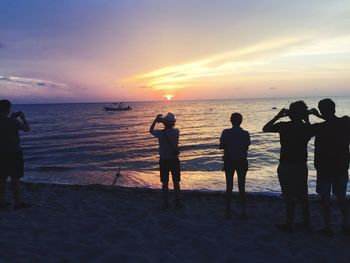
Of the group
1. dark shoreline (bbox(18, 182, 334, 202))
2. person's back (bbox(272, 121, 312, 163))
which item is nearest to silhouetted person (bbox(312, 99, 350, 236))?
person's back (bbox(272, 121, 312, 163))

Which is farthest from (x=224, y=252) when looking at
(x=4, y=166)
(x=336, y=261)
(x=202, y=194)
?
(x=4, y=166)

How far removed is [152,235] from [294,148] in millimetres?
2825

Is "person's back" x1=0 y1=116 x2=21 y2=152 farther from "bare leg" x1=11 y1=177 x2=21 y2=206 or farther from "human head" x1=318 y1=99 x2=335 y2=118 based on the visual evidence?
"human head" x1=318 y1=99 x2=335 y2=118

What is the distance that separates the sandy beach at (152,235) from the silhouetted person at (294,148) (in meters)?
0.85

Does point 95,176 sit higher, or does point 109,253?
point 109,253

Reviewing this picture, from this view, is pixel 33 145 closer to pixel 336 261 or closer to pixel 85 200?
pixel 85 200

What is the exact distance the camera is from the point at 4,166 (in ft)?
22.7

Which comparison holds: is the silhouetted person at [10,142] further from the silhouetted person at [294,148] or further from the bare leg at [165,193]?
the silhouetted person at [294,148]

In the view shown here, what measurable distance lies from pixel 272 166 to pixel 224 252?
12.5 m

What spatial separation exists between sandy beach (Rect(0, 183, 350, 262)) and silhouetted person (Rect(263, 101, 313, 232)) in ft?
2.78

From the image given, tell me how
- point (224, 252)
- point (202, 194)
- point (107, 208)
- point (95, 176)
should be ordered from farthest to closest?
point (95, 176) → point (202, 194) → point (107, 208) → point (224, 252)

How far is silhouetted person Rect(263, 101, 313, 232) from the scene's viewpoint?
17.2 ft

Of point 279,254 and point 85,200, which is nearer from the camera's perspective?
point 279,254

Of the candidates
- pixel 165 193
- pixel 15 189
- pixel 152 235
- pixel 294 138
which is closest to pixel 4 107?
pixel 15 189
